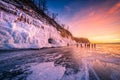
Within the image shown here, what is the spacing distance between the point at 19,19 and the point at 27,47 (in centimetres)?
526

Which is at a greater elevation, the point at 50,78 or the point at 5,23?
the point at 5,23

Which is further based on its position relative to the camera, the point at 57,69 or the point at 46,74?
the point at 57,69

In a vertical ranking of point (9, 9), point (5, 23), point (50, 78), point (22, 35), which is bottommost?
point (50, 78)

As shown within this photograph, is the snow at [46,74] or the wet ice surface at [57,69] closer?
the snow at [46,74]

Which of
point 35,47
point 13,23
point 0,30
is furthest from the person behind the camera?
point 35,47

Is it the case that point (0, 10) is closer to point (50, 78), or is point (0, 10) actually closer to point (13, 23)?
point (13, 23)

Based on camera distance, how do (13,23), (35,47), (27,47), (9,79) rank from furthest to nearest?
(35,47), (27,47), (13,23), (9,79)

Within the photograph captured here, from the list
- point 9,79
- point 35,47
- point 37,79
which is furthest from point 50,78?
point 35,47

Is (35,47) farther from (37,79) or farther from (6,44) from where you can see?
(37,79)

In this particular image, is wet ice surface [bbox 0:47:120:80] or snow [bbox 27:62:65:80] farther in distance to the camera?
wet ice surface [bbox 0:47:120:80]

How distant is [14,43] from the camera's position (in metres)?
12.4

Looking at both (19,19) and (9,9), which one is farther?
(19,19)

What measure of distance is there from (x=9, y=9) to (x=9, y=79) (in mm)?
14177

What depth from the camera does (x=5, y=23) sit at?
12109mm
